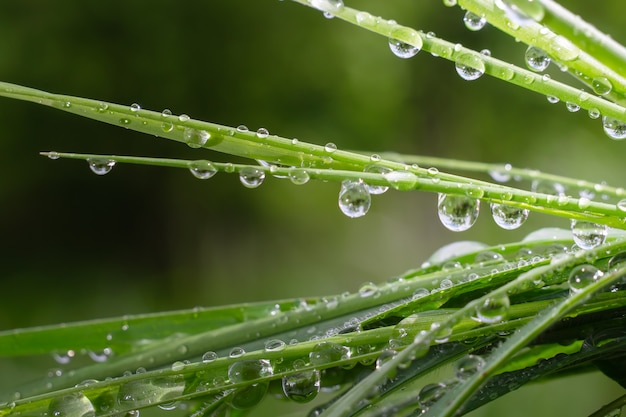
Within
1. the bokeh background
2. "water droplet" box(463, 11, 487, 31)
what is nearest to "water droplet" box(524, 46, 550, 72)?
"water droplet" box(463, 11, 487, 31)

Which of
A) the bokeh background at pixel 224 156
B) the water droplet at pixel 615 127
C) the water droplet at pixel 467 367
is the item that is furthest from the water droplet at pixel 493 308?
the bokeh background at pixel 224 156

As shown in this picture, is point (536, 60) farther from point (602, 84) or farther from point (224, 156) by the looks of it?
point (224, 156)

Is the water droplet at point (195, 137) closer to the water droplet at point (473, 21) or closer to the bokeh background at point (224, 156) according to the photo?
the water droplet at point (473, 21)

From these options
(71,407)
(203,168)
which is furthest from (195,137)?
(71,407)

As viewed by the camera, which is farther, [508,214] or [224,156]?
[224,156]

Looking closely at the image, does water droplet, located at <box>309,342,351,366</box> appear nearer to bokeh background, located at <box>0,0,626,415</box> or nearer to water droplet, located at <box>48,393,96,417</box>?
water droplet, located at <box>48,393,96,417</box>
